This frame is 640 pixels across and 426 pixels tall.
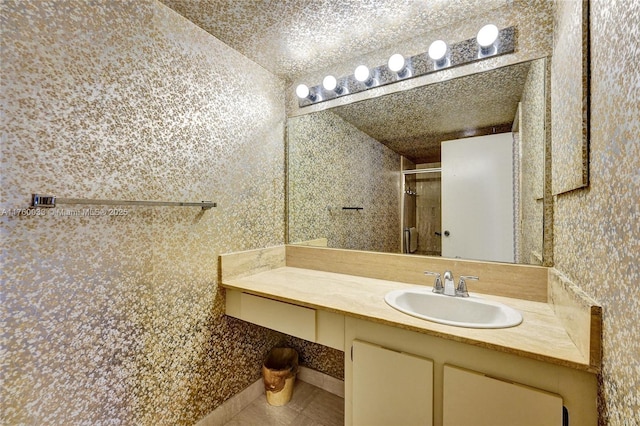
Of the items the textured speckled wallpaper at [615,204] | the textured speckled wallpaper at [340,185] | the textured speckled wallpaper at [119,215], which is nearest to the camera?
the textured speckled wallpaper at [615,204]

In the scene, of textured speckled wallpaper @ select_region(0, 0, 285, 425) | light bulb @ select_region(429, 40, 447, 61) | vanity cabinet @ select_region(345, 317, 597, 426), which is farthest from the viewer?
light bulb @ select_region(429, 40, 447, 61)

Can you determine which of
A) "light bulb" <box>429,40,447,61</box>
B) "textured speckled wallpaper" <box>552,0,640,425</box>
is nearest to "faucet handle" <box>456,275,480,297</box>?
"textured speckled wallpaper" <box>552,0,640,425</box>

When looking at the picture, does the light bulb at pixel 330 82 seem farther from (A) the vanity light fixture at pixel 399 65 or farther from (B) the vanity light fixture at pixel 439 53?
(B) the vanity light fixture at pixel 439 53

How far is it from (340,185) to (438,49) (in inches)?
36.2

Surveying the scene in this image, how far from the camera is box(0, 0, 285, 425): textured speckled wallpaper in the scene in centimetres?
86

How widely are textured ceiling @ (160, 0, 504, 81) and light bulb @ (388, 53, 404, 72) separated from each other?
4.2 inches

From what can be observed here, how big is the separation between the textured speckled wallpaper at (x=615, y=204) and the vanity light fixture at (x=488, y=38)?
22.3 inches

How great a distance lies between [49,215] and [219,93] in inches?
37.3

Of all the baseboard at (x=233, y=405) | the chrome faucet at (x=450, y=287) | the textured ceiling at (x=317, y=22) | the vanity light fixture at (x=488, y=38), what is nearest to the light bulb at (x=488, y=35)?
the vanity light fixture at (x=488, y=38)

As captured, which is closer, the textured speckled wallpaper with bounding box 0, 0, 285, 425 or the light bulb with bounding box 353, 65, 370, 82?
the textured speckled wallpaper with bounding box 0, 0, 285, 425

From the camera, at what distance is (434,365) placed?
924mm

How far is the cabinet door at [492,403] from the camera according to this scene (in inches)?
30.0

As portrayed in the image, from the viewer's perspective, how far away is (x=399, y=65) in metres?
1.47

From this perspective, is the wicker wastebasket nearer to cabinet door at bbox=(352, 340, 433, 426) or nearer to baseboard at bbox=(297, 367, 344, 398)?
baseboard at bbox=(297, 367, 344, 398)
